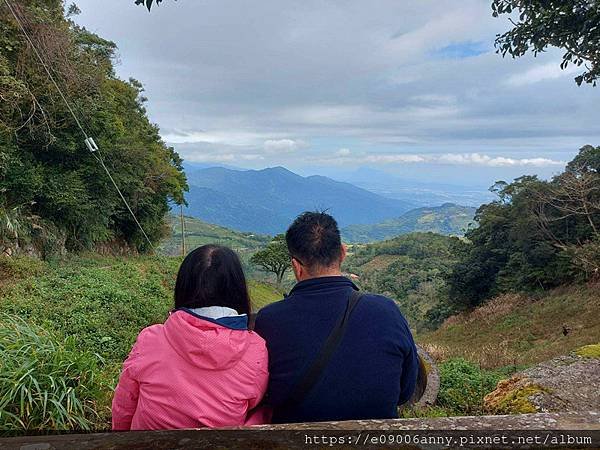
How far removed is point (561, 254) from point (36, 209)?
23.4 m

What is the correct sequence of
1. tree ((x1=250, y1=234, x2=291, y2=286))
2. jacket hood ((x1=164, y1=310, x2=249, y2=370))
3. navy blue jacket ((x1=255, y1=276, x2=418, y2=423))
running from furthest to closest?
1. tree ((x1=250, y1=234, x2=291, y2=286))
2. navy blue jacket ((x1=255, y1=276, x2=418, y2=423))
3. jacket hood ((x1=164, y1=310, x2=249, y2=370))

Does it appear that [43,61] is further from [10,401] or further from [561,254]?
[561,254]

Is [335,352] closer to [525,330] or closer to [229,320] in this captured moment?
[229,320]

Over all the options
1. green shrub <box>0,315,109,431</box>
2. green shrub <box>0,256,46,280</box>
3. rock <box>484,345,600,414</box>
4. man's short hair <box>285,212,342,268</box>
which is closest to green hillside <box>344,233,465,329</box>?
green shrub <box>0,256,46,280</box>

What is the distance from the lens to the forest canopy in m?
14.4

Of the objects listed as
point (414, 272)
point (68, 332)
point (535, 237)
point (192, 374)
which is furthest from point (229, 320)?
point (414, 272)

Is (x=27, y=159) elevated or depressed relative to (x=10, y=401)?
elevated

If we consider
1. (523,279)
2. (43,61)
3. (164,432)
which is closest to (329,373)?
(164,432)

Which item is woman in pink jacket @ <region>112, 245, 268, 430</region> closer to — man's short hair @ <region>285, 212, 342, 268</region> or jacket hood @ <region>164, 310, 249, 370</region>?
jacket hood @ <region>164, 310, 249, 370</region>

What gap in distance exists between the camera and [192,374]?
175 centimetres

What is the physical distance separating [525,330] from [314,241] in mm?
17656

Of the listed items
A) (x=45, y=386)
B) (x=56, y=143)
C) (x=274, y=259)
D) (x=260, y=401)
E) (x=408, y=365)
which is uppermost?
(x=56, y=143)

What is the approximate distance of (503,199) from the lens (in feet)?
97.1

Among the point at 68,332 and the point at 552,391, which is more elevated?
the point at 552,391
